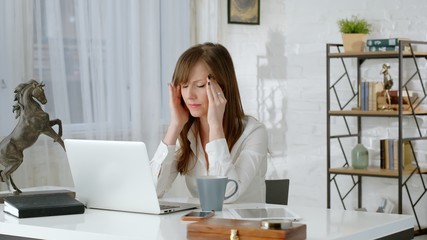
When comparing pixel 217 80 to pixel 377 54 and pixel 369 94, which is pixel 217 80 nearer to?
pixel 377 54

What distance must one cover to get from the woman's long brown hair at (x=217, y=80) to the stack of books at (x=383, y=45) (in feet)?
6.96

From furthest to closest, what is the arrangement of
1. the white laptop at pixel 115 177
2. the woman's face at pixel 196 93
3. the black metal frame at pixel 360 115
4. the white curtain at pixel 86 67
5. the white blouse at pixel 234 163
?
the black metal frame at pixel 360 115, the white curtain at pixel 86 67, the woman's face at pixel 196 93, the white blouse at pixel 234 163, the white laptop at pixel 115 177

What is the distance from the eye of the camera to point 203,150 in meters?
3.03

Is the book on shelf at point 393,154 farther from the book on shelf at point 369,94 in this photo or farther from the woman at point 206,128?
the woman at point 206,128

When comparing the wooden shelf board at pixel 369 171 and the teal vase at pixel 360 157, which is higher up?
the teal vase at pixel 360 157

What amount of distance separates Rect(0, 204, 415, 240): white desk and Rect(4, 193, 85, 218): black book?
3 cm

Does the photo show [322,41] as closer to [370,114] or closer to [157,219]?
[370,114]

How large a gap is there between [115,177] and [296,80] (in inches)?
128

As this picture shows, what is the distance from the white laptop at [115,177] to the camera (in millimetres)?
2400

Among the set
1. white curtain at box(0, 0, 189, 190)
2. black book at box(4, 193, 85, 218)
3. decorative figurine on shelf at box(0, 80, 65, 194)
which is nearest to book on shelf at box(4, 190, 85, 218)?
black book at box(4, 193, 85, 218)

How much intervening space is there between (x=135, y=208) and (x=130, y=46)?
255cm

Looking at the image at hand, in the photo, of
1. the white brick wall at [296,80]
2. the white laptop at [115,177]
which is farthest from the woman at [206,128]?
the white brick wall at [296,80]

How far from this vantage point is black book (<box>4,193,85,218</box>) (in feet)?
7.94

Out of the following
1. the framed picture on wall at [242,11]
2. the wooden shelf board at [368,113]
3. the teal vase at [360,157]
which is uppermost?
the framed picture on wall at [242,11]
